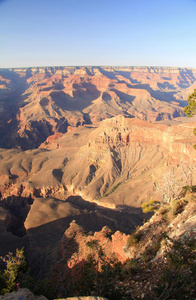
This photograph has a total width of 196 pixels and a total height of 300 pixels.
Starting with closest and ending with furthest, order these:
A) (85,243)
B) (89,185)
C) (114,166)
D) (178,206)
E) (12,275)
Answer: (12,275), (178,206), (85,243), (89,185), (114,166)

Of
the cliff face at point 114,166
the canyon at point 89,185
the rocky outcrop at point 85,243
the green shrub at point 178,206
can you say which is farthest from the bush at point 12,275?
the cliff face at point 114,166

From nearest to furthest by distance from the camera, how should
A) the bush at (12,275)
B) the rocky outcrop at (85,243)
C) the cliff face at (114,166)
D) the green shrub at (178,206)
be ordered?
1. the bush at (12,275)
2. the green shrub at (178,206)
3. the rocky outcrop at (85,243)
4. the cliff face at (114,166)

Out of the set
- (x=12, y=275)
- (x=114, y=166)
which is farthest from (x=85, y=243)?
(x=114, y=166)

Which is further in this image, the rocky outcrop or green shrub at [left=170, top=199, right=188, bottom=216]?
the rocky outcrop

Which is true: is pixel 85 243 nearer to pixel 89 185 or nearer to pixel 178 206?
pixel 178 206

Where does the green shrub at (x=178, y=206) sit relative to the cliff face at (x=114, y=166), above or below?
above

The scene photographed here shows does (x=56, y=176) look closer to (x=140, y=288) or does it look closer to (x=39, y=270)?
(x=39, y=270)

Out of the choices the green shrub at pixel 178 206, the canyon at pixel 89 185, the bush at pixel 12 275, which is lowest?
the canyon at pixel 89 185

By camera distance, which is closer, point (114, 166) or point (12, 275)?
point (12, 275)

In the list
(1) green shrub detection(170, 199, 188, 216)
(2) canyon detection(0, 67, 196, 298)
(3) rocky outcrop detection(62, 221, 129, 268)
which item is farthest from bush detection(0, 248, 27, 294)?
(1) green shrub detection(170, 199, 188, 216)

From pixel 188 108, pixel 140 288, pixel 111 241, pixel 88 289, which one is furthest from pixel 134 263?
pixel 188 108

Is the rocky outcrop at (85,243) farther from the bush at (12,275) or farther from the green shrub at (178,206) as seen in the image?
the bush at (12,275)

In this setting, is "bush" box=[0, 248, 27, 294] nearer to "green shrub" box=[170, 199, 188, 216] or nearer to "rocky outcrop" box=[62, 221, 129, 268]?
"rocky outcrop" box=[62, 221, 129, 268]

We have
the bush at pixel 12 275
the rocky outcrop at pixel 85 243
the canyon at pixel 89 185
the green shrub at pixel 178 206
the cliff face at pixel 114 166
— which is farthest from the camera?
the cliff face at pixel 114 166
